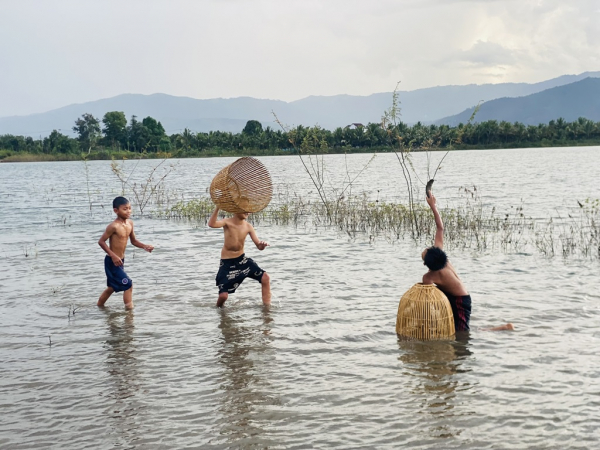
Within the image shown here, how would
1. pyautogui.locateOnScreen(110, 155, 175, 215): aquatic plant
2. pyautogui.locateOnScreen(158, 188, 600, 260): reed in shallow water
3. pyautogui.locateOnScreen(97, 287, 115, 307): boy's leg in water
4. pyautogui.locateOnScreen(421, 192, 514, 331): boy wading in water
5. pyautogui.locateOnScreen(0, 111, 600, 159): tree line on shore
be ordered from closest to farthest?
pyautogui.locateOnScreen(421, 192, 514, 331): boy wading in water
pyautogui.locateOnScreen(97, 287, 115, 307): boy's leg in water
pyautogui.locateOnScreen(158, 188, 600, 260): reed in shallow water
pyautogui.locateOnScreen(110, 155, 175, 215): aquatic plant
pyautogui.locateOnScreen(0, 111, 600, 159): tree line on shore

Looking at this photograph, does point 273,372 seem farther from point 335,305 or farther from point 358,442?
point 335,305

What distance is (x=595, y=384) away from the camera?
573cm

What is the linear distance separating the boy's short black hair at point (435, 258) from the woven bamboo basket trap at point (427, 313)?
0.24 m

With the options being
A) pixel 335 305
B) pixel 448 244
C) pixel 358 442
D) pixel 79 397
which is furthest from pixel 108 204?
pixel 358 442

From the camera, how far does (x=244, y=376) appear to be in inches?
243

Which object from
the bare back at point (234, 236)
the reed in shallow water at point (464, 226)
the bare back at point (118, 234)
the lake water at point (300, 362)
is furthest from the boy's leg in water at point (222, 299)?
the reed in shallow water at point (464, 226)

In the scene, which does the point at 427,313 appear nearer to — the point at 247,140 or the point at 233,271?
the point at 233,271

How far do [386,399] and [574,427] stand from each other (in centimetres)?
153

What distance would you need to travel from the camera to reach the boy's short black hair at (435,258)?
22.7ft

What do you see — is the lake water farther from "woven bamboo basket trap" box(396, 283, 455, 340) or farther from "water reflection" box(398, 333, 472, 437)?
"woven bamboo basket trap" box(396, 283, 455, 340)

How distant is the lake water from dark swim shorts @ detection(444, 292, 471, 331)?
0.71 ft

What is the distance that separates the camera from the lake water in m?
4.94

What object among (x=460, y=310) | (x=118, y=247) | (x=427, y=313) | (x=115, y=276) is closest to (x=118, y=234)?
(x=118, y=247)

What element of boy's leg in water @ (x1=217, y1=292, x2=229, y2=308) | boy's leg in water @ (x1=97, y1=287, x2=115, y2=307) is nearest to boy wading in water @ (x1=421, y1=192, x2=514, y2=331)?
boy's leg in water @ (x1=217, y1=292, x2=229, y2=308)
